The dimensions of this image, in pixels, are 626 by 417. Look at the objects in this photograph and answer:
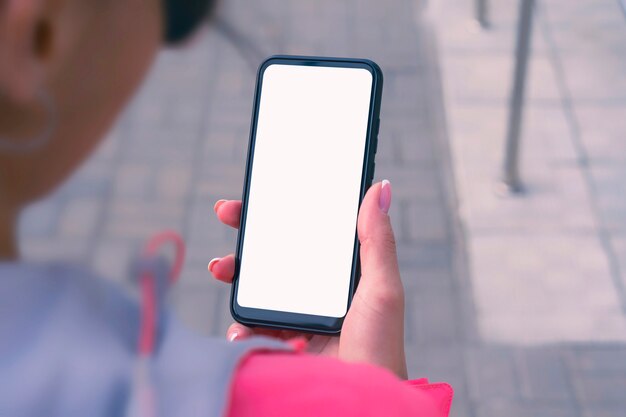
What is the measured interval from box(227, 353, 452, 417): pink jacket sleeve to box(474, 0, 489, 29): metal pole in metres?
2.75

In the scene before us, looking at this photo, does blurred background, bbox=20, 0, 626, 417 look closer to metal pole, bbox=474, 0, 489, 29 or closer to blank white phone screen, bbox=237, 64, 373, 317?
metal pole, bbox=474, 0, 489, 29

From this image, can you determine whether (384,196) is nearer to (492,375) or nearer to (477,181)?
(492,375)

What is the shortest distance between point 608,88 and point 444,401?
2279 mm

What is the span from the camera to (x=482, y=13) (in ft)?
9.89

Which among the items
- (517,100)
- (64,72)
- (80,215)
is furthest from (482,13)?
(64,72)

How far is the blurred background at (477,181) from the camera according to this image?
6.50ft

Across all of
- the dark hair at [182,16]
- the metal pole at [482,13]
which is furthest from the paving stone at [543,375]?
the dark hair at [182,16]

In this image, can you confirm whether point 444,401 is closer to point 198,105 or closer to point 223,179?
point 223,179

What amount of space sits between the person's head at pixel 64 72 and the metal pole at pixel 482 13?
2.73 metres

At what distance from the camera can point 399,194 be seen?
2.41 m

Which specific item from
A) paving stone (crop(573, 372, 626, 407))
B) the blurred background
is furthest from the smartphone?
paving stone (crop(573, 372, 626, 407))

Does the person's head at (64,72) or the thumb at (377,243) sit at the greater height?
the person's head at (64,72)

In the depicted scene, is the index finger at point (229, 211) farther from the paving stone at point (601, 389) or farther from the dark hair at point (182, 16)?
Result: the paving stone at point (601, 389)

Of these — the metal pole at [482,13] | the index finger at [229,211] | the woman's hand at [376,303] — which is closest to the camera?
the woman's hand at [376,303]
